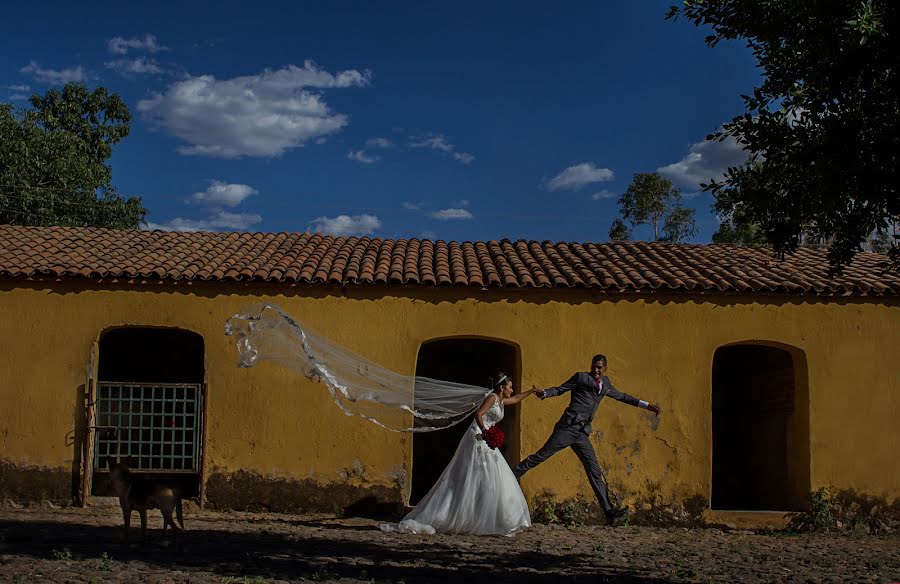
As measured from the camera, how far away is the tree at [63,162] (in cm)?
2394

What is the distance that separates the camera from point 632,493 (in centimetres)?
1215

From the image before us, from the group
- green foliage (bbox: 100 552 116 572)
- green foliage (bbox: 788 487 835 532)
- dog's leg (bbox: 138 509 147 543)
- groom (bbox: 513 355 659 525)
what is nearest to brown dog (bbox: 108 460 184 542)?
dog's leg (bbox: 138 509 147 543)

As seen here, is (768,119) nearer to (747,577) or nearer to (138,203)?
(747,577)

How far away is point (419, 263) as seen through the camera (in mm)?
13180

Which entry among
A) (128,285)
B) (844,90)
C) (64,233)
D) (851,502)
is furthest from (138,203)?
Answer: (844,90)

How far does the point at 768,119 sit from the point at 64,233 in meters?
11.0

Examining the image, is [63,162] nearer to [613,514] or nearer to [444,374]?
[444,374]

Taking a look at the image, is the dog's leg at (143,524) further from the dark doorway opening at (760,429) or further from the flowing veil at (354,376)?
the dark doorway opening at (760,429)

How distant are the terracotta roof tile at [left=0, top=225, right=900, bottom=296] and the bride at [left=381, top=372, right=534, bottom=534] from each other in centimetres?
255

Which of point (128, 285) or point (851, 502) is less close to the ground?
point (128, 285)

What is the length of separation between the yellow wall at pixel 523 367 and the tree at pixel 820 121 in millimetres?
4797

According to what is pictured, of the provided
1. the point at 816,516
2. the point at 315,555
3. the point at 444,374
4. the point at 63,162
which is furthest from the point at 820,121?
the point at 63,162

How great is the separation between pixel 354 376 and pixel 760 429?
7.56 m

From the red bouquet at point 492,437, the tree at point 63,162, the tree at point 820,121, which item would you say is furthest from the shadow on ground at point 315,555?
the tree at point 63,162
